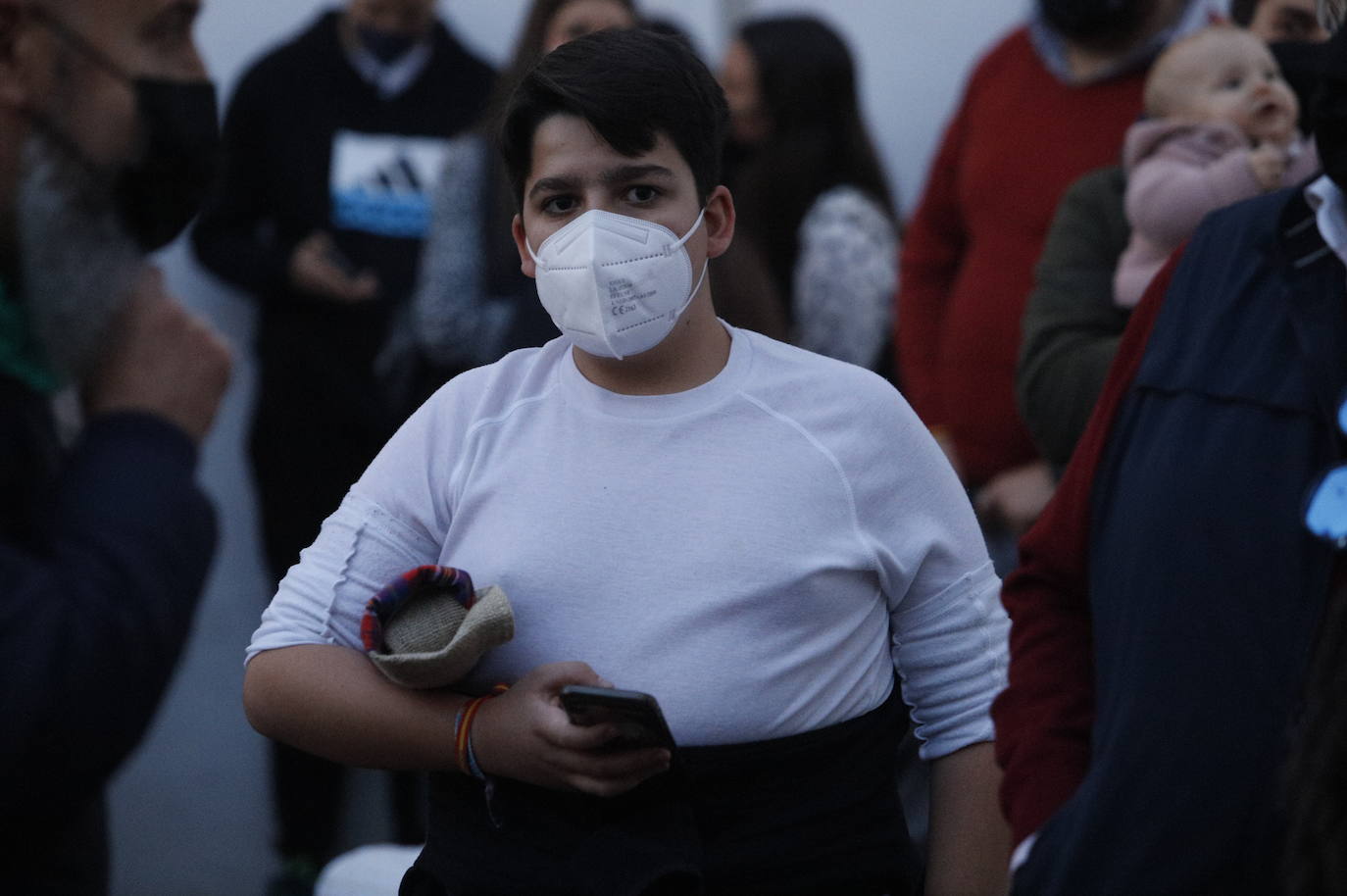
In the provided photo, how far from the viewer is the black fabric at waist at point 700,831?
69.4 inches

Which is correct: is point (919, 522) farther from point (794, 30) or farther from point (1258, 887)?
point (794, 30)

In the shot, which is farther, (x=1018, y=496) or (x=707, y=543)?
(x=1018, y=496)

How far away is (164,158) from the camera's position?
1.80 meters

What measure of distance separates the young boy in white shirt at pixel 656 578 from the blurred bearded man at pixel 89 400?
0.27 meters

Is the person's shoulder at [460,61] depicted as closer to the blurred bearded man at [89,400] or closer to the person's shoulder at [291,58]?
the person's shoulder at [291,58]

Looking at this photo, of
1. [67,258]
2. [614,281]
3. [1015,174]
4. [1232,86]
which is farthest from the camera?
[1015,174]

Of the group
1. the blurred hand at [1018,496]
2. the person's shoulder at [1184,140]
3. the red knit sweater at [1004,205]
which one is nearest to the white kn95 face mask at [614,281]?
the person's shoulder at [1184,140]

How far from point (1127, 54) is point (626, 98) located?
167 cm

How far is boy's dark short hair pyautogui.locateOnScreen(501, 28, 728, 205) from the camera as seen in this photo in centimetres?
192

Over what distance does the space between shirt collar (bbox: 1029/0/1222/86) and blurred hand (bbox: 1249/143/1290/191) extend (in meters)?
0.62

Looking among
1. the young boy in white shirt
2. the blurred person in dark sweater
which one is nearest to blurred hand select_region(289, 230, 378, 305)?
the blurred person in dark sweater

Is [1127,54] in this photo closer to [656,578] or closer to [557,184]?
[557,184]

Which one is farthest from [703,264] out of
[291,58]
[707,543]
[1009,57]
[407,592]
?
[291,58]

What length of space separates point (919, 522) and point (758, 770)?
341mm
